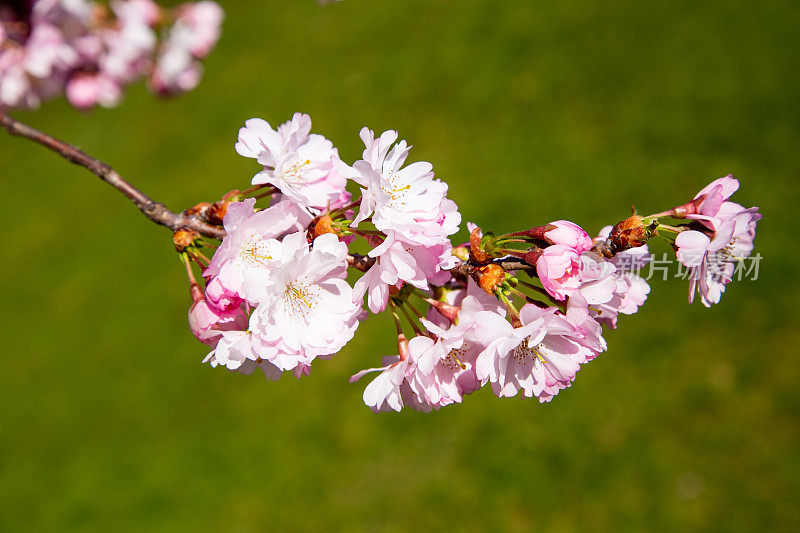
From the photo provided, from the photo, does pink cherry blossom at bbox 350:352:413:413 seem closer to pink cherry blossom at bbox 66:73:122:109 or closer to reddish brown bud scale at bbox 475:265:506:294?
reddish brown bud scale at bbox 475:265:506:294

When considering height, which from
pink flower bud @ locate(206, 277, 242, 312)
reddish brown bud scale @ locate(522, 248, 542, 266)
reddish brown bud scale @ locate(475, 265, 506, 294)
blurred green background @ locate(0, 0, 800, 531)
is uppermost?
blurred green background @ locate(0, 0, 800, 531)

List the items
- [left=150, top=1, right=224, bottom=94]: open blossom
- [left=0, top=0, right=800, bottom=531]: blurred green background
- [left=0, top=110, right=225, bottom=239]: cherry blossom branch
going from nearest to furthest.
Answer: [left=0, top=110, right=225, bottom=239]: cherry blossom branch → [left=150, top=1, right=224, bottom=94]: open blossom → [left=0, top=0, right=800, bottom=531]: blurred green background

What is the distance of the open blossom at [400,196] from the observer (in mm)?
1074

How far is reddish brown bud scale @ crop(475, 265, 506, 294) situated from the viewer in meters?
1.12

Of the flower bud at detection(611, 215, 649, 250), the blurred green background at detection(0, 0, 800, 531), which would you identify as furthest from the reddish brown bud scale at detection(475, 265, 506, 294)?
the blurred green background at detection(0, 0, 800, 531)

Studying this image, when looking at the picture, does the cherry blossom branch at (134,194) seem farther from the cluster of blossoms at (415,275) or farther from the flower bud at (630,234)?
the flower bud at (630,234)

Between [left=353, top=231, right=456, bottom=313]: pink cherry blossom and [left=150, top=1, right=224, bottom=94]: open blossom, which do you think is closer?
[left=353, top=231, right=456, bottom=313]: pink cherry blossom

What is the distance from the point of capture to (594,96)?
4.62 metres

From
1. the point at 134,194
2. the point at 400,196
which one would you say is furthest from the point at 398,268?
the point at 134,194

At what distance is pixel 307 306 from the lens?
1.15 m

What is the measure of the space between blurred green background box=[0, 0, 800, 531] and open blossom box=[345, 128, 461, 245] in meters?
2.49

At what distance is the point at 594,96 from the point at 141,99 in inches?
220

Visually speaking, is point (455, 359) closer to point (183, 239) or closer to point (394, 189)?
point (394, 189)

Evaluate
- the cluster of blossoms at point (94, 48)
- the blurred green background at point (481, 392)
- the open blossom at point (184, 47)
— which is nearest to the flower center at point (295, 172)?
the cluster of blossoms at point (94, 48)
